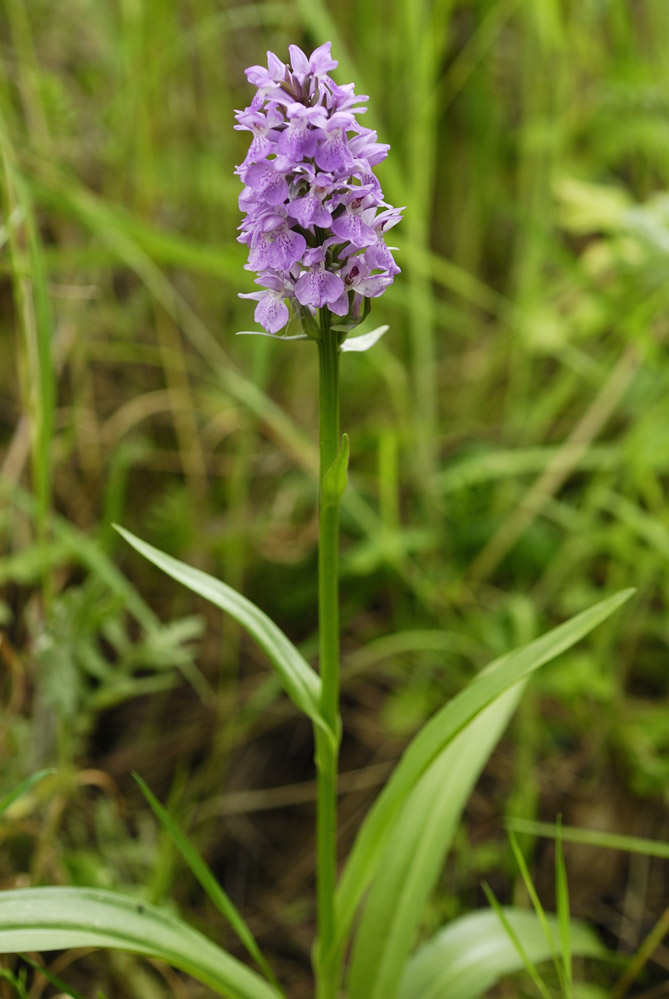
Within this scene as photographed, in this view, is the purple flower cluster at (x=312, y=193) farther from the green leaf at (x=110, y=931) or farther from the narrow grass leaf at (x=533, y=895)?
the green leaf at (x=110, y=931)

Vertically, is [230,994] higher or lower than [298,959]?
higher

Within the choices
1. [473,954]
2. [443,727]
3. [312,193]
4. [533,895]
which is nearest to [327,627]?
[443,727]

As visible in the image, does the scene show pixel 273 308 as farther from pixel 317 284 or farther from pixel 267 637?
pixel 267 637

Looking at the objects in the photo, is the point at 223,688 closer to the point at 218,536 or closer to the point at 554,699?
the point at 218,536

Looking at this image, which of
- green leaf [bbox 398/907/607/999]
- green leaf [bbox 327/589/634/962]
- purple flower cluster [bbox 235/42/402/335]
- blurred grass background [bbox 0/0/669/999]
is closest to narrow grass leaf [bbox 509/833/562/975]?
green leaf [bbox 327/589/634/962]

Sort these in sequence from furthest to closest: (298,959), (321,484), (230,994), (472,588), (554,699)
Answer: (472,588) → (554,699) → (298,959) → (230,994) → (321,484)

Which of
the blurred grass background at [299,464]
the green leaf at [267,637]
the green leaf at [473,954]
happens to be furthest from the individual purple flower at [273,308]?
the green leaf at [473,954]

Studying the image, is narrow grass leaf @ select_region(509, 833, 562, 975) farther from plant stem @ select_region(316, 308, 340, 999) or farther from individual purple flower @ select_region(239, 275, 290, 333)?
individual purple flower @ select_region(239, 275, 290, 333)

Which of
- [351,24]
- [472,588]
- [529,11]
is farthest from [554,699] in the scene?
[351,24]
